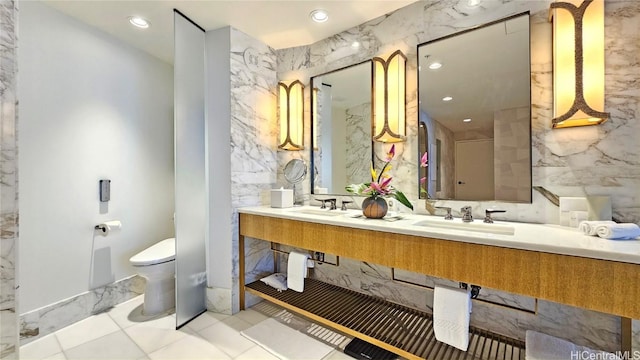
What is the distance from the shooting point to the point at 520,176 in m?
1.49

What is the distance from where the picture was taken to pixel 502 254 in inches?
43.5

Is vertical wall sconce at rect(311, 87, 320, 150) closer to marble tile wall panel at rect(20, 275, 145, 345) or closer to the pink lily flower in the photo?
the pink lily flower

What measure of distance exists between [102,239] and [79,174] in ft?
1.89

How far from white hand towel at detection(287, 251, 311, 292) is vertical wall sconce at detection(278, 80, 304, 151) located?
38.8 inches

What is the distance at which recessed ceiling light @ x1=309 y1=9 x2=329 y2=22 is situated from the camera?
1.93m

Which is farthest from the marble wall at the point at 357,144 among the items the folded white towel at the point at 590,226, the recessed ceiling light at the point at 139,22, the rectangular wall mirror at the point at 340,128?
the recessed ceiling light at the point at 139,22

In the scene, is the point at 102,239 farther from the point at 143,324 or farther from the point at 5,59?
the point at 5,59

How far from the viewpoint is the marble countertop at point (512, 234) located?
94 cm

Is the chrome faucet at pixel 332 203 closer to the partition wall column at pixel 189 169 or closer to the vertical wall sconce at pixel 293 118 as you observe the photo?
the vertical wall sconce at pixel 293 118

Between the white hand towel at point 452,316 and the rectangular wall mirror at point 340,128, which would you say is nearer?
the white hand towel at point 452,316

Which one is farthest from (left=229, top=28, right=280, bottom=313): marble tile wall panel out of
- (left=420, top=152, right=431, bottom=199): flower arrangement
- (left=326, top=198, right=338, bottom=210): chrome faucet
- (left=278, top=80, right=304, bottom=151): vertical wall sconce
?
(left=420, top=152, right=431, bottom=199): flower arrangement

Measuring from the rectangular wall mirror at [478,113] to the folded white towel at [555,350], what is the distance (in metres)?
0.70

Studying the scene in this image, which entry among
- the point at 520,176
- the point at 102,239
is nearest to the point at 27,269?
the point at 102,239

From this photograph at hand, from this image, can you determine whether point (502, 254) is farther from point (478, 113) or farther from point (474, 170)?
point (478, 113)
